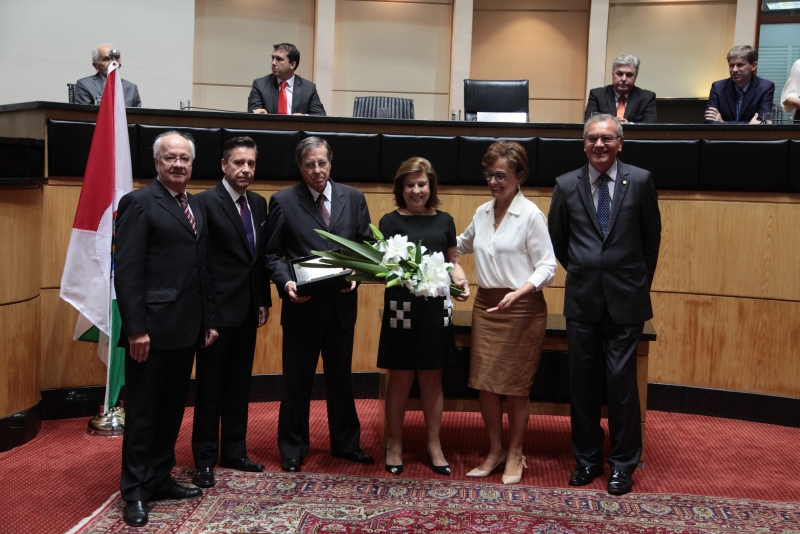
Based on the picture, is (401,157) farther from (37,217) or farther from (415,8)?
(415,8)

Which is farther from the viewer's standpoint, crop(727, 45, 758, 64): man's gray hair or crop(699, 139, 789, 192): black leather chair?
crop(727, 45, 758, 64): man's gray hair

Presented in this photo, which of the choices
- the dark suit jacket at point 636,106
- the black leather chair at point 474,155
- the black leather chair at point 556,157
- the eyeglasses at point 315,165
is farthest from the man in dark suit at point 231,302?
the dark suit jacket at point 636,106

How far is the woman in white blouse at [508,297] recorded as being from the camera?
3.37m

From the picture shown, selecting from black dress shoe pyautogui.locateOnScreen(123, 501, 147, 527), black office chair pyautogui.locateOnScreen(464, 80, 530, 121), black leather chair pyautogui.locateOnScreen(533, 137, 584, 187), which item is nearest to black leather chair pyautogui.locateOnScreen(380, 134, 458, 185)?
black leather chair pyautogui.locateOnScreen(533, 137, 584, 187)

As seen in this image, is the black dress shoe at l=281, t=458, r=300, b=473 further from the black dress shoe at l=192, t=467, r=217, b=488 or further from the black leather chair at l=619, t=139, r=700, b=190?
the black leather chair at l=619, t=139, r=700, b=190

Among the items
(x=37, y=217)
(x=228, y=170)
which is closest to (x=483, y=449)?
(x=228, y=170)

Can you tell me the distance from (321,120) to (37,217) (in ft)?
5.19

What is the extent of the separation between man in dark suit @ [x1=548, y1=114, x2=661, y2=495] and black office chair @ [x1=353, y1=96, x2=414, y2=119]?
2.70 meters

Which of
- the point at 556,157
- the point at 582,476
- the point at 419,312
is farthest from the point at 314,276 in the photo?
the point at 556,157

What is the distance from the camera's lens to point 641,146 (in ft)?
15.3

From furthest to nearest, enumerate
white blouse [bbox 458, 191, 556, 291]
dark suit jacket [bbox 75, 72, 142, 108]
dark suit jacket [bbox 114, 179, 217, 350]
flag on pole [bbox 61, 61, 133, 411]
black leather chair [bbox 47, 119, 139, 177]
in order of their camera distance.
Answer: dark suit jacket [bbox 75, 72, 142, 108]
black leather chair [bbox 47, 119, 139, 177]
flag on pole [bbox 61, 61, 133, 411]
white blouse [bbox 458, 191, 556, 291]
dark suit jacket [bbox 114, 179, 217, 350]

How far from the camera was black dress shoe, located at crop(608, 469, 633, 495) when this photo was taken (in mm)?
3371

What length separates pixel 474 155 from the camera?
472cm

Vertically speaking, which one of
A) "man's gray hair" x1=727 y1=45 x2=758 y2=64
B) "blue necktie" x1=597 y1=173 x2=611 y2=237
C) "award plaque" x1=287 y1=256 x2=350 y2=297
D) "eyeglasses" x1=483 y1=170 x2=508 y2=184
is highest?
"man's gray hair" x1=727 y1=45 x2=758 y2=64
